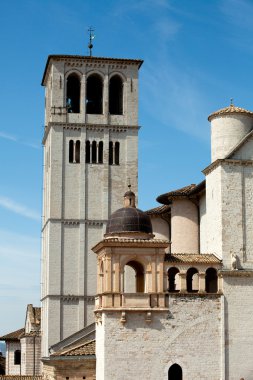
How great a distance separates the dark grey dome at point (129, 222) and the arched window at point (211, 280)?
3.48 m

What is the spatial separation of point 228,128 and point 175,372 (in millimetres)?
12145

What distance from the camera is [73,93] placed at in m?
62.3

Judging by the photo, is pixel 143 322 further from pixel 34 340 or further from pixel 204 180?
pixel 34 340

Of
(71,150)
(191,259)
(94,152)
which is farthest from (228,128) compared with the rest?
(71,150)

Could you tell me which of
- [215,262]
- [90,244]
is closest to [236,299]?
[215,262]

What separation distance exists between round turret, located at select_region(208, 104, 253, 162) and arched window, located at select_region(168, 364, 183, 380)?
408 inches

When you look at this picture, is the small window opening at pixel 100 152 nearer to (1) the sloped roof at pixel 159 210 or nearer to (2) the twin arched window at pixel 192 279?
(1) the sloped roof at pixel 159 210

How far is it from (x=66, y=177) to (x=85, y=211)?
274 cm

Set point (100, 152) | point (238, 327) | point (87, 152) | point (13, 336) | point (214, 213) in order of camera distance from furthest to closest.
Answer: point (13, 336)
point (100, 152)
point (87, 152)
point (214, 213)
point (238, 327)

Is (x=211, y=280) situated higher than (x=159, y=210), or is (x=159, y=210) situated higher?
(x=159, y=210)

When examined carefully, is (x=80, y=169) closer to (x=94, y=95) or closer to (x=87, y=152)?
(x=87, y=152)

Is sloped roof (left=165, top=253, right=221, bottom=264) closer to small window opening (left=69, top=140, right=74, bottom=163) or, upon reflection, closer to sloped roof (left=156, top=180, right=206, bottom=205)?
sloped roof (left=156, top=180, right=206, bottom=205)

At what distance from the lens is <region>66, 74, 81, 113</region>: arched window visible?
6147 cm

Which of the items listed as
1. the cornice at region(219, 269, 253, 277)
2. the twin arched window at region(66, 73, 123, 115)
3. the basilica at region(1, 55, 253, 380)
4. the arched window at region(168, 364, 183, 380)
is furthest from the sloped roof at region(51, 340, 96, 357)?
the twin arched window at region(66, 73, 123, 115)
